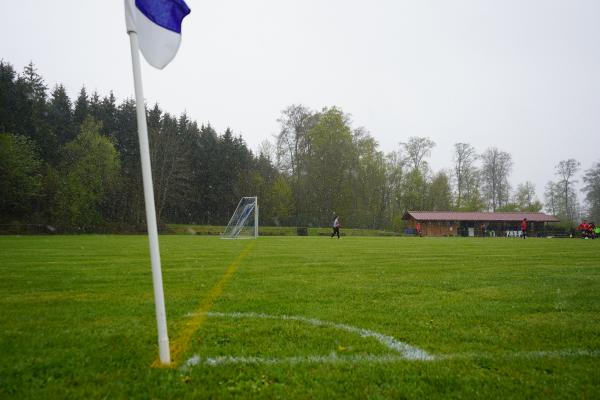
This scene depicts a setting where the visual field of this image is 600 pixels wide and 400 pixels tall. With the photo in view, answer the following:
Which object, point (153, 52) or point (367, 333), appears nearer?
point (153, 52)

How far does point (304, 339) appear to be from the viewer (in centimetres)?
362

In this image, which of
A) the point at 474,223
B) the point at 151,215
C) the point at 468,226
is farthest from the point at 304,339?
the point at 474,223

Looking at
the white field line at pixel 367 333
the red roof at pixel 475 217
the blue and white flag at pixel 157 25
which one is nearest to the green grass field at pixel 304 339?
the white field line at pixel 367 333

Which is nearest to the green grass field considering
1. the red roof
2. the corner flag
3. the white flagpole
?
the white flagpole

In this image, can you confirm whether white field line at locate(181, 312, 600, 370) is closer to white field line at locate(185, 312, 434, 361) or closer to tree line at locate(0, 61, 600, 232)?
white field line at locate(185, 312, 434, 361)

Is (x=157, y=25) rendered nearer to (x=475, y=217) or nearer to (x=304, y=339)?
(x=304, y=339)

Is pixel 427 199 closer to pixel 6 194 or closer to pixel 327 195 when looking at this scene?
pixel 327 195

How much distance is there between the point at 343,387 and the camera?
2.57 metres

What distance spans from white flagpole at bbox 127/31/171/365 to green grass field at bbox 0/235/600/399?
240 mm

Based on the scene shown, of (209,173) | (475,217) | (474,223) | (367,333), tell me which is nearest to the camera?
(367,333)

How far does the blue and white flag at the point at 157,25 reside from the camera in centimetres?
303

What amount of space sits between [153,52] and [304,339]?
2.99m

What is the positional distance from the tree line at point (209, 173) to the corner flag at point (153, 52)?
42.9 metres

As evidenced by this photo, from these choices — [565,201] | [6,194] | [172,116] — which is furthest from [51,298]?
[565,201]
